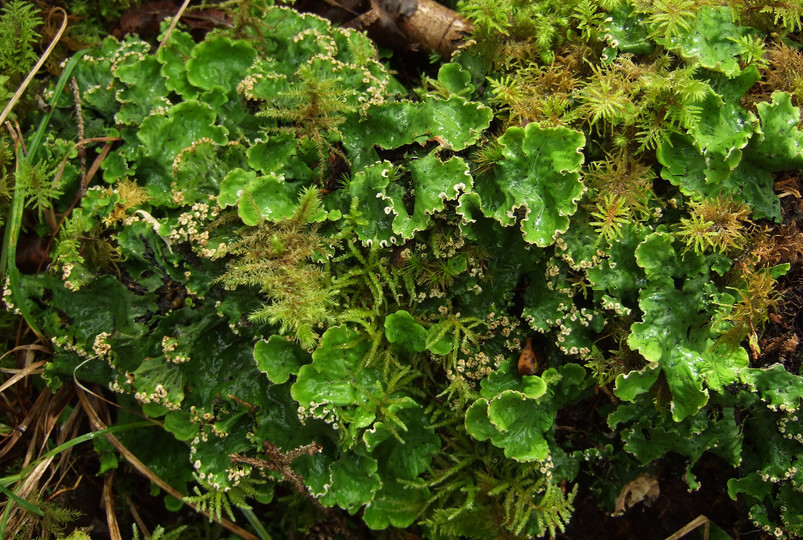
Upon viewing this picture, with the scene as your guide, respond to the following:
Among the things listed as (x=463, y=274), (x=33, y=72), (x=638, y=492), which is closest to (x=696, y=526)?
(x=638, y=492)

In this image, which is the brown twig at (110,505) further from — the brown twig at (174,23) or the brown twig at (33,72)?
the brown twig at (174,23)

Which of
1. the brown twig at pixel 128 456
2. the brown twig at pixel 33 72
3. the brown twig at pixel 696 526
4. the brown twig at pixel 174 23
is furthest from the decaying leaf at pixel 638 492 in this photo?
the brown twig at pixel 33 72

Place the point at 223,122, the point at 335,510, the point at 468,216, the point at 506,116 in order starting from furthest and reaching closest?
the point at 335,510
the point at 223,122
the point at 506,116
the point at 468,216

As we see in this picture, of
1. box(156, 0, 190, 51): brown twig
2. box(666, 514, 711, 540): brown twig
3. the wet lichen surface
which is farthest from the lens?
box(156, 0, 190, 51): brown twig

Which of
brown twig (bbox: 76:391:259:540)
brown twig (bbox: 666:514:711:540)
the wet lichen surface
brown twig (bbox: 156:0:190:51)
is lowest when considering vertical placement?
brown twig (bbox: 76:391:259:540)

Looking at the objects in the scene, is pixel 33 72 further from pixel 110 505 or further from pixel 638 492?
pixel 638 492

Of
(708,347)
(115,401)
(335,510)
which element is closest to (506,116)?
(708,347)

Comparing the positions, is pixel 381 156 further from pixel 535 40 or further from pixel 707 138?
pixel 707 138

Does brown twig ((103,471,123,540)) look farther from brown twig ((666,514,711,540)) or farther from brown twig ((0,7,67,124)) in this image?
brown twig ((666,514,711,540))

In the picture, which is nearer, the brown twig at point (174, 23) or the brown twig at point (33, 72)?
the brown twig at point (33, 72)

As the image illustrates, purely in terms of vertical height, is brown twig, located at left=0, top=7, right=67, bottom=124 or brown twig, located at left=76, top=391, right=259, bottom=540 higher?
brown twig, located at left=0, top=7, right=67, bottom=124

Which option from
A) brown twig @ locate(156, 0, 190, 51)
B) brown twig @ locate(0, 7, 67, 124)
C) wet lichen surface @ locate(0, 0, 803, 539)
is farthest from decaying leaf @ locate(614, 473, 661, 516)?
brown twig @ locate(0, 7, 67, 124)
